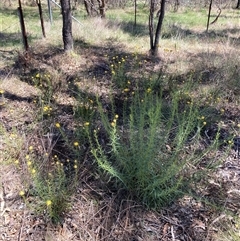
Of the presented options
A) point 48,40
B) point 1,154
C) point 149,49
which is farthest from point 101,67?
point 1,154

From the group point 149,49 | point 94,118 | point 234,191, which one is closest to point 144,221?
point 234,191

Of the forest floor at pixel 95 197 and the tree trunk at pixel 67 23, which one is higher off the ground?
the tree trunk at pixel 67 23

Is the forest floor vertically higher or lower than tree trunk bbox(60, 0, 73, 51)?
lower

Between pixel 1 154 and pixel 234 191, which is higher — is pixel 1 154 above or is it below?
above

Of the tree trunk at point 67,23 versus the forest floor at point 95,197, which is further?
the tree trunk at point 67,23

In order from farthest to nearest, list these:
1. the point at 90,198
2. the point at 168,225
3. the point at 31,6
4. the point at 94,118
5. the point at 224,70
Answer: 1. the point at 31,6
2. the point at 224,70
3. the point at 94,118
4. the point at 90,198
5. the point at 168,225

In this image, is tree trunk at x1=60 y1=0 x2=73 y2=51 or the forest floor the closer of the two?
the forest floor

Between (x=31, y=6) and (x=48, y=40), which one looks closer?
(x=48, y=40)

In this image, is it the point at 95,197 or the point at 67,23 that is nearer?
the point at 95,197

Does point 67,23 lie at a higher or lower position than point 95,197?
higher

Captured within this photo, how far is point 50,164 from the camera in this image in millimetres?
2646

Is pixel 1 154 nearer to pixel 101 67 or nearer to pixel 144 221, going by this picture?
pixel 144 221

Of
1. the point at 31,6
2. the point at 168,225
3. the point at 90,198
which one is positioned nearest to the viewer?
the point at 168,225

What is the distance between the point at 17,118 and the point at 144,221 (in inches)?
78.1
